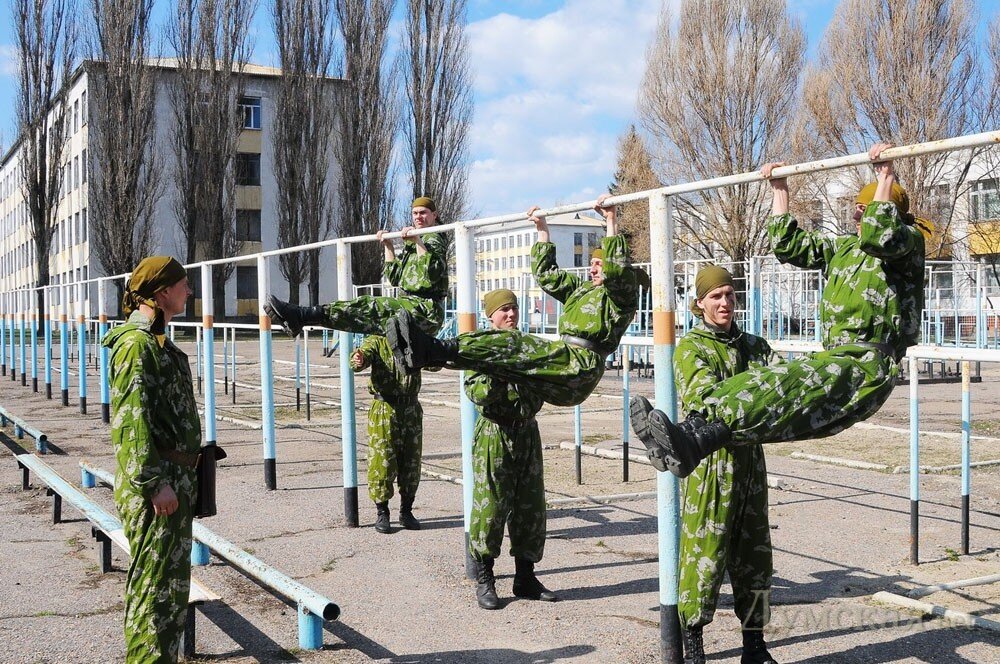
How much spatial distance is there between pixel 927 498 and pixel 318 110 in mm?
33945

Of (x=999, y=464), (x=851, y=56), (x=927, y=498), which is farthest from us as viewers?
(x=851, y=56)

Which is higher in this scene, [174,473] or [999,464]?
[174,473]

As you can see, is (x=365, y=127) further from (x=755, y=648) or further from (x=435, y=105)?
(x=755, y=648)

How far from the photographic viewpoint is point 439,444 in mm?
11492

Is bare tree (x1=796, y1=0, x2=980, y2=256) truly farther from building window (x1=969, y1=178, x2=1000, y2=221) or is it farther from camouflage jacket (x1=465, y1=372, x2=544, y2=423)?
camouflage jacket (x1=465, y1=372, x2=544, y2=423)

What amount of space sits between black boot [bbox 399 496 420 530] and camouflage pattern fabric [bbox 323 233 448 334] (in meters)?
1.55

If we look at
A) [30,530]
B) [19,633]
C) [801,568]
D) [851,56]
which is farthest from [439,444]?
[851,56]

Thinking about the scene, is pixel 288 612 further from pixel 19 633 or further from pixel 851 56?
pixel 851 56

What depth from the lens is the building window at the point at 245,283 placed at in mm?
43281

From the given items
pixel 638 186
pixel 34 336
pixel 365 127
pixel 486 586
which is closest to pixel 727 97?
pixel 638 186

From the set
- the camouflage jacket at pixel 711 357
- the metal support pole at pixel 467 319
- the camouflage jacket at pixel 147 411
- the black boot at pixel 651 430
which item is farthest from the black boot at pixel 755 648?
the camouflage jacket at pixel 147 411

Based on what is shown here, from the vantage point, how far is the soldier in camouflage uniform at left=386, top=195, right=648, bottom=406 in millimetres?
3900

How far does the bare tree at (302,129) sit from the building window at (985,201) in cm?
2325

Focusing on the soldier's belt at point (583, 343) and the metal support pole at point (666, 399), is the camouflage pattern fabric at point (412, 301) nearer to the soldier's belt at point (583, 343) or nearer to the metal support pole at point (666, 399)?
the soldier's belt at point (583, 343)
